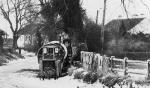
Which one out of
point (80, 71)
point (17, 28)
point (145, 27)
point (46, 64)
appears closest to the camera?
point (80, 71)

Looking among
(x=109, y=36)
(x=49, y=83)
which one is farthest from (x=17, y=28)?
(x=49, y=83)

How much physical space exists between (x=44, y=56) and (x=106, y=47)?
24.6 m

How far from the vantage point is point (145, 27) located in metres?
56.8

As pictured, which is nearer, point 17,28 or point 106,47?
point 106,47

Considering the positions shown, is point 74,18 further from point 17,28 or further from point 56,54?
point 17,28

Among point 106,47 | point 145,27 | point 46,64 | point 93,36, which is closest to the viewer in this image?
point 46,64

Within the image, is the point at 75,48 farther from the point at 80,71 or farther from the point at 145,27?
the point at 145,27

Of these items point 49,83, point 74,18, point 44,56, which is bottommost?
point 49,83

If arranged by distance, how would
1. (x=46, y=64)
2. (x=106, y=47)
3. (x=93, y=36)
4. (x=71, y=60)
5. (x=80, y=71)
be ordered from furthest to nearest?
(x=106, y=47) < (x=93, y=36) < (x=71, y=60) < (x=46, y=64) < (x=80, y=71)

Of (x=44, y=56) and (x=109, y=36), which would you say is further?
(x=109, y=36)

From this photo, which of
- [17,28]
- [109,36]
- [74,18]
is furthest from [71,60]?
[17,28]

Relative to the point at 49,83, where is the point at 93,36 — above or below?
above

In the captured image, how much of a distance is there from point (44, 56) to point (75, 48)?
281cm

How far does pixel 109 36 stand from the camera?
51.8m
